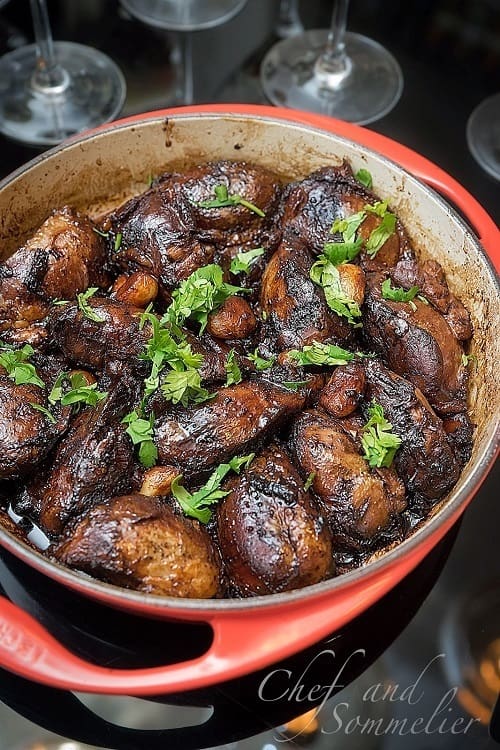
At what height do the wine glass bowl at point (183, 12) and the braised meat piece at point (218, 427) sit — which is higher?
the wine glass bowl at point (183, 12)

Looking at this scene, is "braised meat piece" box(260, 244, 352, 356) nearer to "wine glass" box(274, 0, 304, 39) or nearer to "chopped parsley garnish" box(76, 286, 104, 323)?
"chopped parsley garnish" box(76, 286, 104, 323)

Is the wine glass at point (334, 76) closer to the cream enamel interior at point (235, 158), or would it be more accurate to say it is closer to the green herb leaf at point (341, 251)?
the cream enamel interior at point (235, 158)

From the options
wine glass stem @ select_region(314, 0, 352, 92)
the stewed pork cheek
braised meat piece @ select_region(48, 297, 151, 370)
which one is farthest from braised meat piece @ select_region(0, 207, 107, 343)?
wine glass stem @ select_region(314, 0, 352, 92)

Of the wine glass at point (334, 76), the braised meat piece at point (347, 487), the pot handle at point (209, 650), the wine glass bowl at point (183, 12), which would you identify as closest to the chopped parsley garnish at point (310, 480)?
the braised meat piece at point (347, 487)

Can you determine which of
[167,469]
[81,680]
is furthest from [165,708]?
[167,469]

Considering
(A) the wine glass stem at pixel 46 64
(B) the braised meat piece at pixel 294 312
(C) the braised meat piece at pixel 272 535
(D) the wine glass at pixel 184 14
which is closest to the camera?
(C) the braised meat piece at pixel 272 535

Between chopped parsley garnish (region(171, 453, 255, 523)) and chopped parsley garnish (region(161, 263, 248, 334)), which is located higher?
chopped parsley garnish (region(161, 263, 248, 334))

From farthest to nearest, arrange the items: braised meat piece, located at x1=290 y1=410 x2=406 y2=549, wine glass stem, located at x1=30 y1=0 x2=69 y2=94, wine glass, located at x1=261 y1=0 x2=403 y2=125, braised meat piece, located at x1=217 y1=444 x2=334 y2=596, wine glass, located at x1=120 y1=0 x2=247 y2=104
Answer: wine glass, located at x1=120 y1=0 x2=247 y2=104 < wine glass, located at x1=261 y1=0 x2=403 y2=125 < wine glass stem, located at x1=30 y1=0 x2=69 y2=94 < braised meat piece, located at x1=290 y1=410 x2=406 y2=549 < braised meat piece, located at x1=217 y1=444 x2=334 y2=596
